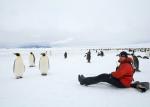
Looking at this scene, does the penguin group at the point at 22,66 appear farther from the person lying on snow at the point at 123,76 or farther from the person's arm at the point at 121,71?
the person's arm at the point at 121,71

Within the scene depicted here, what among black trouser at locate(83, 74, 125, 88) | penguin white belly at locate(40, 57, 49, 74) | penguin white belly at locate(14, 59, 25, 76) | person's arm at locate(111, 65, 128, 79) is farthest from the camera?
penguin white belly at locate(40, 57, 49, 74)

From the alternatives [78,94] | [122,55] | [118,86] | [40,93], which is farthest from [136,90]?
[40,93]

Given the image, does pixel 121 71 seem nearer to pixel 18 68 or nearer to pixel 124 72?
pixel 124 72

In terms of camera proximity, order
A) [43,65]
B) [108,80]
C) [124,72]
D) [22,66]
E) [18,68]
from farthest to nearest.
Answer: [43,65], [22,66], [18,68], [108,80], [124,72]

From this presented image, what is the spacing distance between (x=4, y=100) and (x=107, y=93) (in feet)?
9.57

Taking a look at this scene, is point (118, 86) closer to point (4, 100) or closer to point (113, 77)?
point (113, 77)

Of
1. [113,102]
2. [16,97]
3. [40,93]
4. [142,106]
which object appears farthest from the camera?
[40,93]

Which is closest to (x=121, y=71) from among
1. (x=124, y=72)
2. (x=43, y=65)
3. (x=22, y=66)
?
(x=124, y=72)

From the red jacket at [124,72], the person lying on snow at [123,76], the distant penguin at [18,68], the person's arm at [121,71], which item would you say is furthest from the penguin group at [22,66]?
the person's arm at [121,71]

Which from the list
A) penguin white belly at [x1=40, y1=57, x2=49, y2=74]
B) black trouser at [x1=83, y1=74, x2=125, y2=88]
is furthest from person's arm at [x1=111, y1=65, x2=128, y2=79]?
penguin white belly at [x1=40, y1=57, x2=49, y2=74]

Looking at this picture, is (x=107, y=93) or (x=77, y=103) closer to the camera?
(x=77, y=103)

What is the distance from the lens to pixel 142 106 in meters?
5.45

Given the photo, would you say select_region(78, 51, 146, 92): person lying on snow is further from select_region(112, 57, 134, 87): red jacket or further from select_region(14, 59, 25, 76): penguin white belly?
select_region(14, 59, 25, 76): penguin white belly

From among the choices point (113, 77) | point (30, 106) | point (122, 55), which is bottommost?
point (30, 106)
